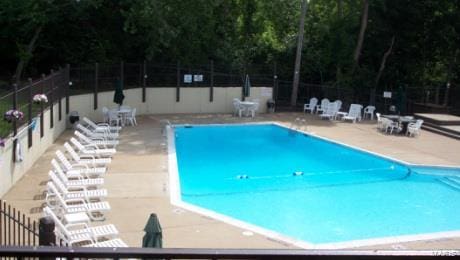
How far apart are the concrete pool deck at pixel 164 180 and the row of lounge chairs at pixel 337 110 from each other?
0.79 m

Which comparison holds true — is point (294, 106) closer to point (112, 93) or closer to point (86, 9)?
point (112, 93)

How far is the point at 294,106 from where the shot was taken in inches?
1145

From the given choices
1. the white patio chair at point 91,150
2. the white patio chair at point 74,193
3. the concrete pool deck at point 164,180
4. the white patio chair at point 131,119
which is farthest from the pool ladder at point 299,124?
the white patio chair at point 74,193

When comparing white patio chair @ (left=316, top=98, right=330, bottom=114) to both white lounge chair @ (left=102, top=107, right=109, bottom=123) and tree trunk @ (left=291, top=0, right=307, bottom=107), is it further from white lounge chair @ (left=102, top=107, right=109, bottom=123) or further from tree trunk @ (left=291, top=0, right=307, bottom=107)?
white lounge chair @ (left=102, top=107, right=109, bottom=123)

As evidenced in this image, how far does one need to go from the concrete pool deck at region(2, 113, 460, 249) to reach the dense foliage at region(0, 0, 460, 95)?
15.9 ft

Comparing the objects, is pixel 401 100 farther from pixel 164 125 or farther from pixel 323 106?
pixel 164 125

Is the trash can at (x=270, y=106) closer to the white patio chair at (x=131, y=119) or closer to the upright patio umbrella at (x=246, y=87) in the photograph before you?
the upright patio umbrella at (x=246, y=87)

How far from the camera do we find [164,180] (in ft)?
45.0

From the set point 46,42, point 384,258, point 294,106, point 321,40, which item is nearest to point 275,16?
point 321,40

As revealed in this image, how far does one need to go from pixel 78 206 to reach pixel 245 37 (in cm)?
2295

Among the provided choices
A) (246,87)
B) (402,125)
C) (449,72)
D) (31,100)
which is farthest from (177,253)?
(449,72)

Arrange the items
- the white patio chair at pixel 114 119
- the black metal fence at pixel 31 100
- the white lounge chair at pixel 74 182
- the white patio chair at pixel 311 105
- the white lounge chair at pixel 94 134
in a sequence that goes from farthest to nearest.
Answer: 1. the white patio chair at pixel 311 105
2. the white patio chair at pixel 114 119
3. the white lounge chair at pixel 94 134
4. the black metal fence at pixel 31 100
5. the white lounge chair at pixel 74 182

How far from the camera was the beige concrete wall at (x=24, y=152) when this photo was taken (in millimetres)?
11530

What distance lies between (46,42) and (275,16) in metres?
12.7
